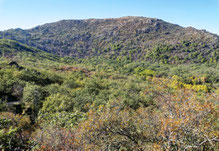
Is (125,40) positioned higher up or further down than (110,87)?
higher up

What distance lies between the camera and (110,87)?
27.1 m

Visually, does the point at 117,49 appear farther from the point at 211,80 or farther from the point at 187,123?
the point at 187,123

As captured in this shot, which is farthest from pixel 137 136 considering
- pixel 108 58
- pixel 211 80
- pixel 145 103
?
pixel 108 58

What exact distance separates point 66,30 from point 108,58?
49.6m

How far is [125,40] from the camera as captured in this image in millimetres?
88312

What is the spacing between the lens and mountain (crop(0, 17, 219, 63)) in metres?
67.7

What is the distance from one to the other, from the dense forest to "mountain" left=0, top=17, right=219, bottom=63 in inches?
20.4

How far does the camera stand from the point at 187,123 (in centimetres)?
520

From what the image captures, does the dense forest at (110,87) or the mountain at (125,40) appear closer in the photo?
the dense forest at (110,87)

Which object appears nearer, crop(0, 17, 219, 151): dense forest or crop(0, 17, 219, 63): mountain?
crop(0, 17, 219, 151): dense forest

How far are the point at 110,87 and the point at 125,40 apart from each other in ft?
219

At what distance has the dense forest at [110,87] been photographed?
5766 millimetres

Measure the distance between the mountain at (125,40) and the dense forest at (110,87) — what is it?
517mm

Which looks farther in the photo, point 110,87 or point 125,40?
point 125,40
